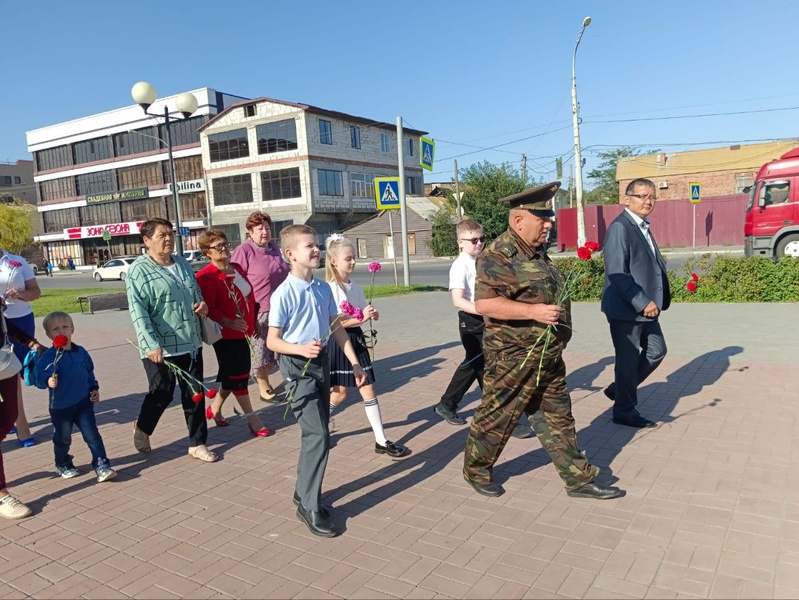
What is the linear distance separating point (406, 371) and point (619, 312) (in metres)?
3.32

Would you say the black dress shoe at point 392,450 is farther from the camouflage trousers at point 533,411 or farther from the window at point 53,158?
the window at point 53,158

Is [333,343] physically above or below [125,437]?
above

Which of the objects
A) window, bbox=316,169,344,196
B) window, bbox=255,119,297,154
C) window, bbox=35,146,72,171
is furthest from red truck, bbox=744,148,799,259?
window, bbox=35,146,72,171

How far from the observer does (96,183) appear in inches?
2205

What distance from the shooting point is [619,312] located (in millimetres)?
4770

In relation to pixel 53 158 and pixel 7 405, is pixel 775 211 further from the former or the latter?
pixel 53 158

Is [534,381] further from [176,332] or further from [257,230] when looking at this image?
[257,230]

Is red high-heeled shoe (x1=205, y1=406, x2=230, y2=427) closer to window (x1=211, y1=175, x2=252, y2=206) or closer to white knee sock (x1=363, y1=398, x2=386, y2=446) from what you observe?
white knee sock (x1=363, y1=398, x2=386, y2=446)

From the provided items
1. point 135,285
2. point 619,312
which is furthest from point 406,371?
point 135,285

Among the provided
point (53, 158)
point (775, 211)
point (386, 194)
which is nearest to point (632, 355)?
point (386, 194)

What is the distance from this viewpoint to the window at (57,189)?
2285 inches

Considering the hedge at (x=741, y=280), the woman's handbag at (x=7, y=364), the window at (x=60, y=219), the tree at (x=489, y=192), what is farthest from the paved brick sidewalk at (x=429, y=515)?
the window at (x=60, y=219)

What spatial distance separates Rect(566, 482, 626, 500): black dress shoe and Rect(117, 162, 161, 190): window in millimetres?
53280

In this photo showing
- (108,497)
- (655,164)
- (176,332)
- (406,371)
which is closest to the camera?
(108,497)
